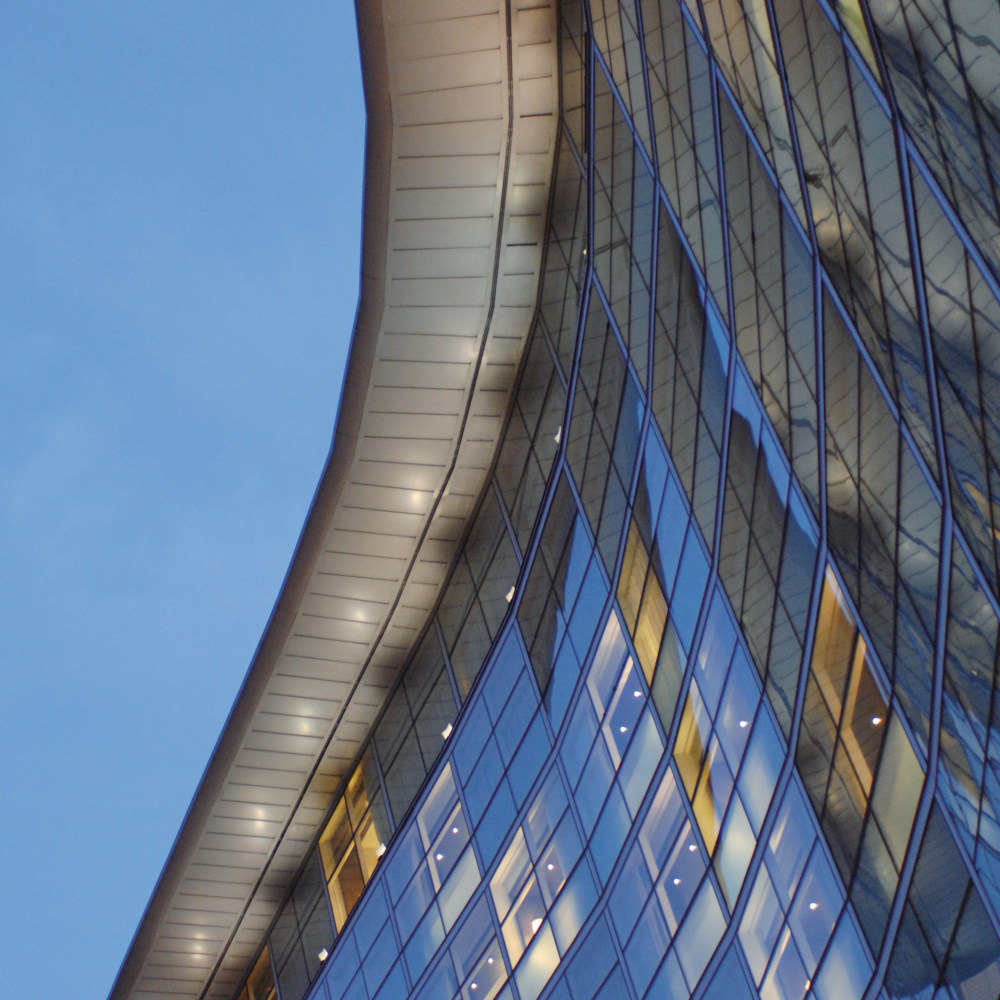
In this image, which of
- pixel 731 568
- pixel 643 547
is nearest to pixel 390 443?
pixel 643 547

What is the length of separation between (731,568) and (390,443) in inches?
391

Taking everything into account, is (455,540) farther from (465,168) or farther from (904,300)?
(904,300)

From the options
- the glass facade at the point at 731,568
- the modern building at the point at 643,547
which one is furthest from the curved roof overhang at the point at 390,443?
the glass facade at the point at 731,568

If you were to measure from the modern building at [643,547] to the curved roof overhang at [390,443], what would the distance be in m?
0.08

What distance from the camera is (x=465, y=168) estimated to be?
77.3 ft

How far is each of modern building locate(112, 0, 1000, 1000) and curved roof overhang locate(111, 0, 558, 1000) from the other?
0.08 m

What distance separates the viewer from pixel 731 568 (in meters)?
19.0

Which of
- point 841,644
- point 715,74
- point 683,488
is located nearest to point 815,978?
point 841,644

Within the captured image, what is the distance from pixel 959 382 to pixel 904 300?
1.21m

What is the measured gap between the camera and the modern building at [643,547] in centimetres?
1283

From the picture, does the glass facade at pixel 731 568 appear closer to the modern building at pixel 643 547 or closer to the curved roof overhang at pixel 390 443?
the modern building at pixel 643 547

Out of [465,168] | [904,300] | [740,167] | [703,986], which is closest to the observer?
[904,300]

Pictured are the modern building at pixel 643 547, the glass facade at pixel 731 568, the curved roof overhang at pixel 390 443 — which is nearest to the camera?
the glass facade at pixel 731 568

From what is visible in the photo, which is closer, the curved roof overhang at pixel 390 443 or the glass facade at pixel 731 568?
the glass facade at pixel 731 568
